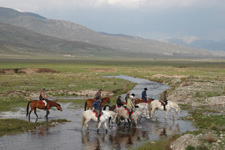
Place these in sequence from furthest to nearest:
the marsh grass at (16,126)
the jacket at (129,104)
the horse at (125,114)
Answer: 1. the jacket at (129,104)
2. the horse at (125,114)
3. the marsh grass at (16,126)

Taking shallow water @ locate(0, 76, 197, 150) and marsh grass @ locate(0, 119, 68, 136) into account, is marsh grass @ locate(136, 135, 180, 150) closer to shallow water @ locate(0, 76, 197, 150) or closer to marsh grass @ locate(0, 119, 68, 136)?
shallow water @ locate(0, 76, 197, 150)

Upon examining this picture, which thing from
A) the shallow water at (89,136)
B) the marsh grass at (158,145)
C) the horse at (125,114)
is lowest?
the shallow water at (89,136)

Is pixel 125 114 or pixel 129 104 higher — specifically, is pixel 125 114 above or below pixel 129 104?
below

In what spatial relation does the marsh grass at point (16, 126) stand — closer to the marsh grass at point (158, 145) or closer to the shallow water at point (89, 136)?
the shallow water at point (89, 136)

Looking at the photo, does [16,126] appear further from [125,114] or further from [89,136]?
[125,114]

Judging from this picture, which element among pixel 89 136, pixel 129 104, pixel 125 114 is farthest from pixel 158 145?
pixel 129 104

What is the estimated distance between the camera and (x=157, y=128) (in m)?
23.6

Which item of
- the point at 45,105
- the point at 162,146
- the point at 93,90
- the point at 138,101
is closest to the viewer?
the point at 162,146

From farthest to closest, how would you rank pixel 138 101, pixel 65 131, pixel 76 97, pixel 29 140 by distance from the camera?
pixel 76 97 → pixel 138 101 → pixel 65 131 → pixel 29 140

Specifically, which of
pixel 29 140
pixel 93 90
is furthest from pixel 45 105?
pixel 93 90

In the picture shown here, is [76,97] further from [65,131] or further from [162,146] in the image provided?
[162,146]

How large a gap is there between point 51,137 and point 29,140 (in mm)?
1568

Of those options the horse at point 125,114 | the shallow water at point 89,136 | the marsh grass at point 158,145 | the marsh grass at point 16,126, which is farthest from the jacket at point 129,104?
the marsh grass at point 16,126

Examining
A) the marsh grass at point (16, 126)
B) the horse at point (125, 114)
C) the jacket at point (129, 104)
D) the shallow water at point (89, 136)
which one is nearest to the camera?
the shallow water at point (89, 136)
